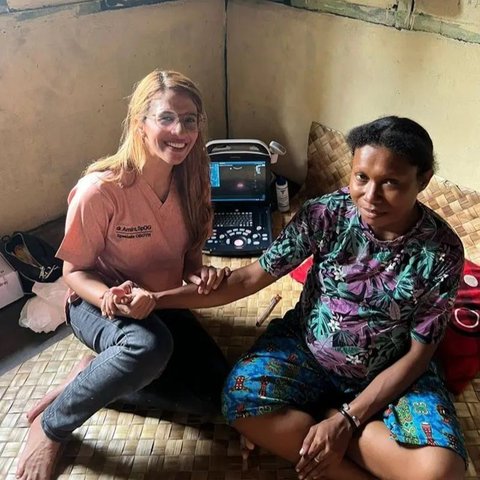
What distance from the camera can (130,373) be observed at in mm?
1186

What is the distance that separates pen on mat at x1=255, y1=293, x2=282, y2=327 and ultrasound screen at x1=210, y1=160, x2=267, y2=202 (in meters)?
0.52

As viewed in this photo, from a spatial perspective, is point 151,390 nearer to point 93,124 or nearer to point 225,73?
point 93,124

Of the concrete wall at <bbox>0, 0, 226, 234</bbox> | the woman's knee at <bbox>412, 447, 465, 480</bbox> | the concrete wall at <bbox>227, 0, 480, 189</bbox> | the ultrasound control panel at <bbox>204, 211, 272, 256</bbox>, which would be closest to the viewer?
the woman's knee at <bbox>412, 447, 465, 480</bbox>

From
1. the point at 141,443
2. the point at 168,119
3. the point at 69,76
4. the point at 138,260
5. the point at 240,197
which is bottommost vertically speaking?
Answer: the point at 141,443

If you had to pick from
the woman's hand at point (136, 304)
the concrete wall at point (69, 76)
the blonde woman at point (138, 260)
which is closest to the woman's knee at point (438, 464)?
the blonde woman at point (138, 260)

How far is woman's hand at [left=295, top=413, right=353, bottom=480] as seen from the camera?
1.10 meters

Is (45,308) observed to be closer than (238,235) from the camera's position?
Yes

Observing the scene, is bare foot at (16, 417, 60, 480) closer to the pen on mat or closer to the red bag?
the pen on mat

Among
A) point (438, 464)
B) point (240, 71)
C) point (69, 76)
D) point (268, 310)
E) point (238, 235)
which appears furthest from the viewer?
point (240, 71)

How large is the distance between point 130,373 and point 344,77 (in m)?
1.37

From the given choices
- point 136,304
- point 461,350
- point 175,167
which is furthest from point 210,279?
point 461,350

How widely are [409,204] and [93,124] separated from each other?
4.67ft

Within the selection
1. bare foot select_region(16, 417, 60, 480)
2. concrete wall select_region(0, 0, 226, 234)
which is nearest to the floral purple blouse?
bare foot select_region(16, 417, 60, 480)

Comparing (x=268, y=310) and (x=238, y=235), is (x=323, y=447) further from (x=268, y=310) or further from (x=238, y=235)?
(x=238, y=235)
